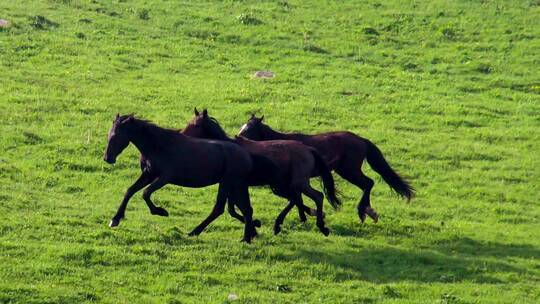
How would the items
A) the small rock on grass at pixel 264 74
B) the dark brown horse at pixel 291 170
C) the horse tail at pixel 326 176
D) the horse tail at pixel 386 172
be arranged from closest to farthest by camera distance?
1. the dark brown horse at pixel 291 170
2. the horse tail at pixel 326 176
3. the horse tail at pixel 386 172
4. the small rock on grass at pixel 264 74

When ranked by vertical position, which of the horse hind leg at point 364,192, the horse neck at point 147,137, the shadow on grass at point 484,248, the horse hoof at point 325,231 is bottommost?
the shadow on grass at point 484,248

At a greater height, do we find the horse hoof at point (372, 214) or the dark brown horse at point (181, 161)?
the dark brown horse at point (181, 161)

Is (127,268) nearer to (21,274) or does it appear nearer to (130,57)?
(21,274)

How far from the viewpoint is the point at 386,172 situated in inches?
864

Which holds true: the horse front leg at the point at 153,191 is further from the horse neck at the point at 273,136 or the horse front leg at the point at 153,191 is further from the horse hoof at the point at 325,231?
the horse neck at the point at 273,136

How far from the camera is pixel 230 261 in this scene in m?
17.7

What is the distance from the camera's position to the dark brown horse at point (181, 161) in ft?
62.0

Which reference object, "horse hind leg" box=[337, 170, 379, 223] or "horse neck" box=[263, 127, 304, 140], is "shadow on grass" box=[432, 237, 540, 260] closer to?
"horse hind leg" box=[337, 170, 379, 223]

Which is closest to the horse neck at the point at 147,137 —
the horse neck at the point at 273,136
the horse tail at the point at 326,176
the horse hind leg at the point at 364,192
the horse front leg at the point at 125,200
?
the horse front leg at the point at 125,200

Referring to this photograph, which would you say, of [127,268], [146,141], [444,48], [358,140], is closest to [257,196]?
[358,140]

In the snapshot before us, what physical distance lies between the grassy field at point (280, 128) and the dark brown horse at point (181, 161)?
1.60 feet

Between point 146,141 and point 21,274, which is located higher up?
point 146,141

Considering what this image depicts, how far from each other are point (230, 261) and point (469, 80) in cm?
1642

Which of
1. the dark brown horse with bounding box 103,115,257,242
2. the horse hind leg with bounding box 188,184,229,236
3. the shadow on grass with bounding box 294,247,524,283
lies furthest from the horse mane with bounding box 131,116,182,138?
the shadow on grass with bounding box 294,247,524,283
